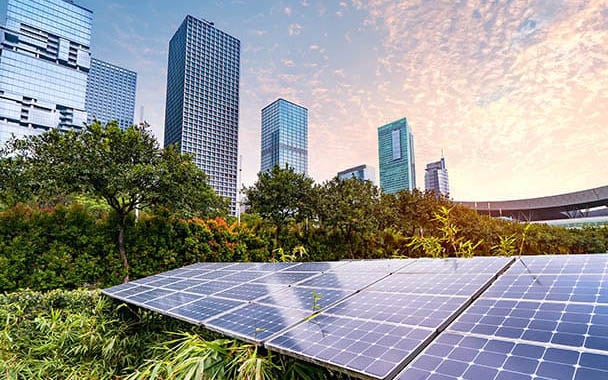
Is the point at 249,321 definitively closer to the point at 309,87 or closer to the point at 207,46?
the point at 309,87

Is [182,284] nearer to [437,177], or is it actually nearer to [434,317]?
[434,317]

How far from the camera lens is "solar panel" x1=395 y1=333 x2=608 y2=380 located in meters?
1.43

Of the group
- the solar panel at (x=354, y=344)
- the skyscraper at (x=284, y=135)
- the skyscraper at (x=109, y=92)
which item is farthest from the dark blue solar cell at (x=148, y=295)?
the skyscraper at (x=109, y=92)

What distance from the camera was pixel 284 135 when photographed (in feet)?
314

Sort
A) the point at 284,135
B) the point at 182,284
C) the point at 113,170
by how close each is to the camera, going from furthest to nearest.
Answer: the point at 284,135 → the point at 113,170 → the point at 182,284

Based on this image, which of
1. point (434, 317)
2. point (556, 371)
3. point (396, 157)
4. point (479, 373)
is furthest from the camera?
point (396, 157)

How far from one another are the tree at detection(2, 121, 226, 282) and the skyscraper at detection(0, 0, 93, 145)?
78157 millimetres

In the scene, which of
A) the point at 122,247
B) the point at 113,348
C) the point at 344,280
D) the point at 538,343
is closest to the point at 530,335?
the point at 538,343

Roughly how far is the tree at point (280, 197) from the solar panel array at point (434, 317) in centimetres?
934

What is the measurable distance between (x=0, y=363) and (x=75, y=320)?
1.16 meters

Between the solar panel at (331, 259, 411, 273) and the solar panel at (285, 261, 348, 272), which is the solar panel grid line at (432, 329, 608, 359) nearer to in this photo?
the solar panel at (331, 259, 411, 273)

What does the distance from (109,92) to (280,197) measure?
463 feet

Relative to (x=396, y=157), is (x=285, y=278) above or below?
below

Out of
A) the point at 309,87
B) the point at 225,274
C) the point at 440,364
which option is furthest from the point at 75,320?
the point at 309,87
